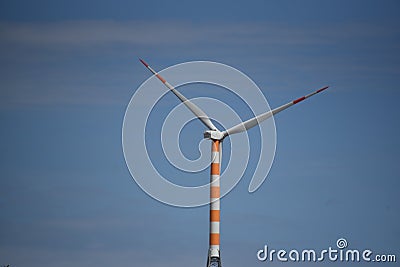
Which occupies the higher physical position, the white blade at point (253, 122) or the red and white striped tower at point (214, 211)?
the white blade at point (253, 122)

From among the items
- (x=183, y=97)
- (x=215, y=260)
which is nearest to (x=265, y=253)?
(x=215, y=260)

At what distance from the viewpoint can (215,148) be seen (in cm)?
6462

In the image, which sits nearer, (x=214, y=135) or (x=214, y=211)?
(x=214, y=211)

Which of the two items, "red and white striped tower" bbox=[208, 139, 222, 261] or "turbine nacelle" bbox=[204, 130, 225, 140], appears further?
"turbine nacelle" bbox=[204, 130, 225, 140]

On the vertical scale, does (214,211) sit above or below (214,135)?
below

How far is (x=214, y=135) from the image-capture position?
64438 millimetres

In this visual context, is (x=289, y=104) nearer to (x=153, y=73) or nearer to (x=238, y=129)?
(x=238, y=129)

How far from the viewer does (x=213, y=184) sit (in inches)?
2459

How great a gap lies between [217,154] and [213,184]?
308 centimetres

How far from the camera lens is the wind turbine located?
61.9 m

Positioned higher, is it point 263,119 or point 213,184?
point 263,119

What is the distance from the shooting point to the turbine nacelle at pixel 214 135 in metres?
64.4

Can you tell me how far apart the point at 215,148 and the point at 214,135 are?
1134mm

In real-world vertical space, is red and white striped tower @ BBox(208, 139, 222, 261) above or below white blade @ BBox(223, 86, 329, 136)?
below
